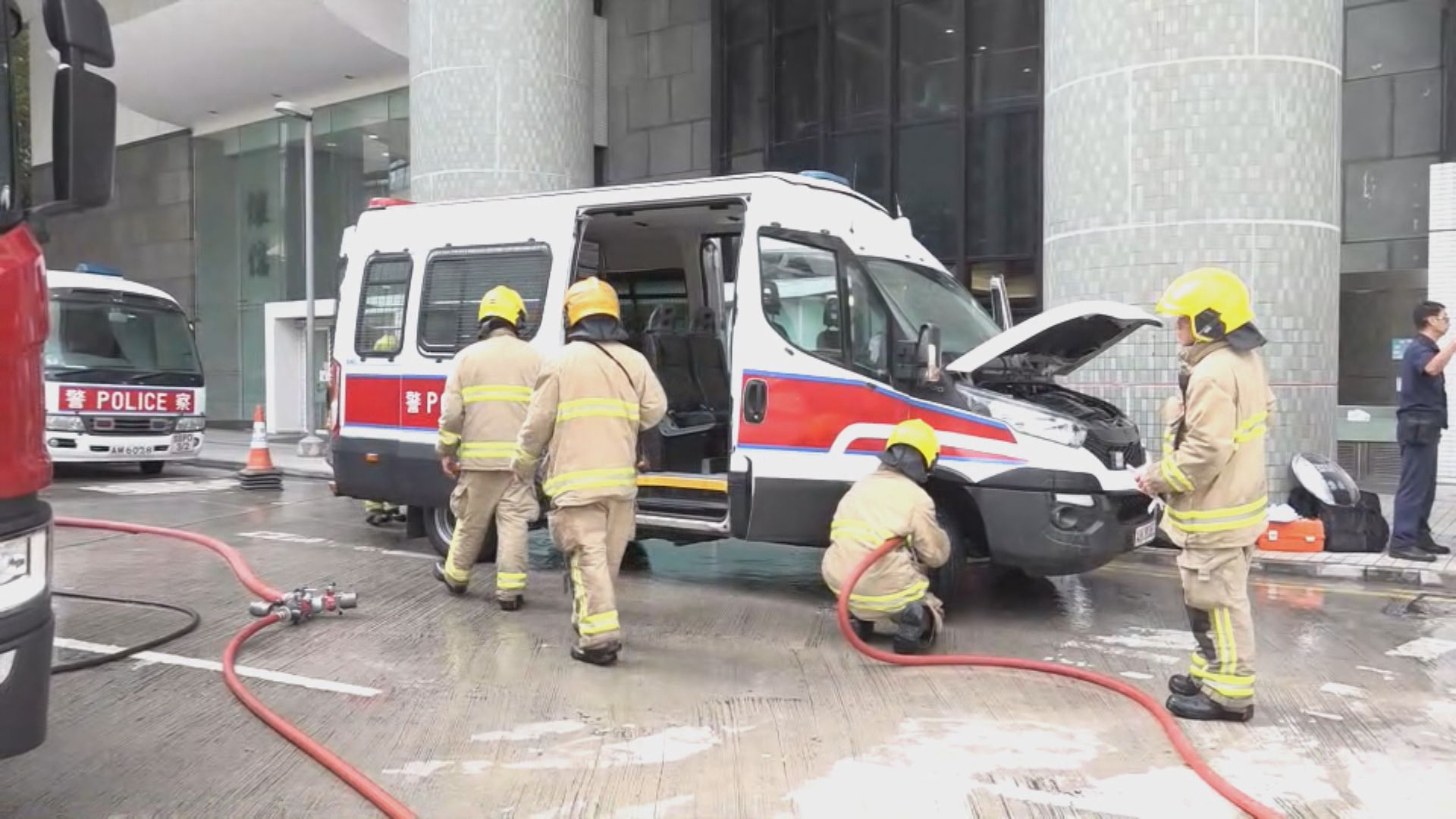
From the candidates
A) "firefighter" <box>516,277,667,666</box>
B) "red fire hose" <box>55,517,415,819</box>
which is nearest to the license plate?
"firefighter" <box>516,277,667,666</box>

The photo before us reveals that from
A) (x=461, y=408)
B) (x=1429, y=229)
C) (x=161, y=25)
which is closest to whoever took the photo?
(x=461, y=408)

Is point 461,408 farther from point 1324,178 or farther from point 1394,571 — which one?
point 1324,178

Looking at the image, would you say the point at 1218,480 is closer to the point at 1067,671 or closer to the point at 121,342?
the point at 1067,671

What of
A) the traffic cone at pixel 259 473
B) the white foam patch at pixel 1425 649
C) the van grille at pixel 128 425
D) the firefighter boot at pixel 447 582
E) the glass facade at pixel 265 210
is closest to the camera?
the white foam patch at pixel 1425 649

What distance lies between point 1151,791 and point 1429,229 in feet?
34.3

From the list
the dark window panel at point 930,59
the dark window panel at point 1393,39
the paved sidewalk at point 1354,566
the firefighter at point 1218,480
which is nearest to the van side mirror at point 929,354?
the firefighter at point 1218,480

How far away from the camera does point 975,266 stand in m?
15.3

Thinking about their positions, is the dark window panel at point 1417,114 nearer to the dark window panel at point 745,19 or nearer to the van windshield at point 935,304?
the van windshield at point 935,304

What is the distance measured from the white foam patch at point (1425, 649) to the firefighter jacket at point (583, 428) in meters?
4.05

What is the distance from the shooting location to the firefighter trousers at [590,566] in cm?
535

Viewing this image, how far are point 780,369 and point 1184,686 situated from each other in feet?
9.16

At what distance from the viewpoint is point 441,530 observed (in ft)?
26.6

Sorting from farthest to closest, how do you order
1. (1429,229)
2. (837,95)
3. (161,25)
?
(161,25)
(837,95)
(1429,229)

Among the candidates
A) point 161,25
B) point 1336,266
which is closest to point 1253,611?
point 1336,266
